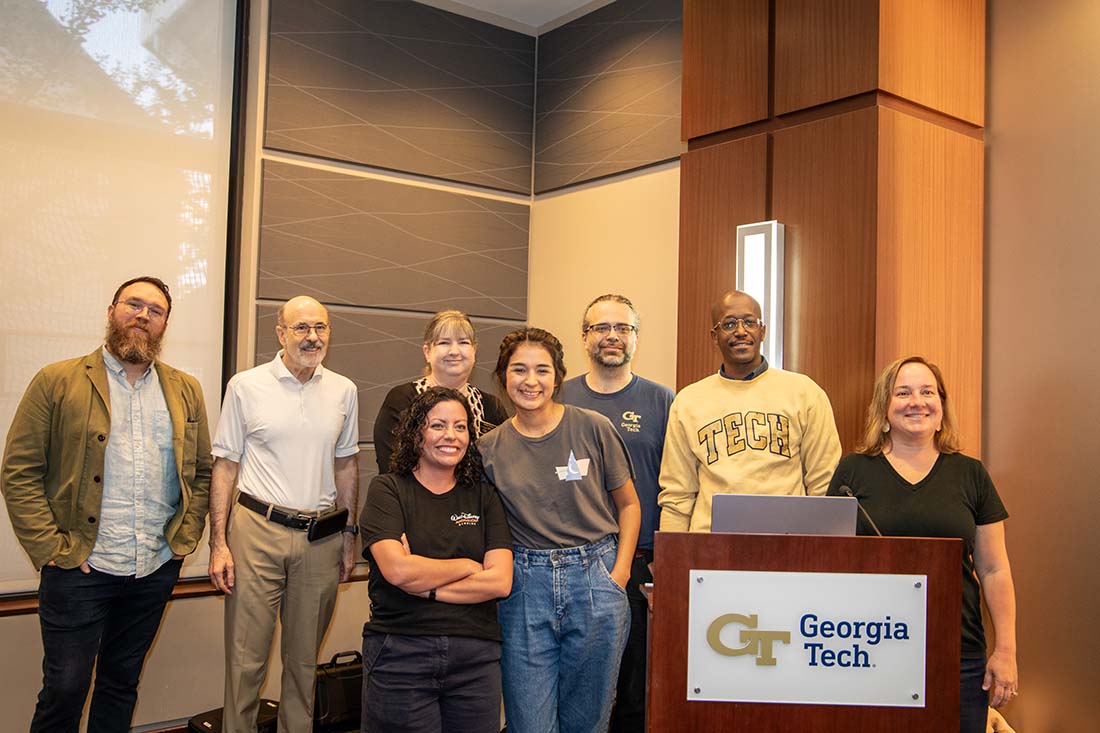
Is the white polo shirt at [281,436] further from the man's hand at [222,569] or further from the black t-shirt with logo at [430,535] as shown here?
→ the black t-shirt with logo at [430,535]

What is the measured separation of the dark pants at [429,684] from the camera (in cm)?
242

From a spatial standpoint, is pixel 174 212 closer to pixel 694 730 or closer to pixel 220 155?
pixel 220 155

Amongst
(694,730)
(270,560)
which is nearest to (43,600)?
(270,560)

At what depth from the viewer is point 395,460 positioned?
8.52 feet

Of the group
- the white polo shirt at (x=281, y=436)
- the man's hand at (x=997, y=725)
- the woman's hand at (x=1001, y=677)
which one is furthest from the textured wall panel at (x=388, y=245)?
the woman's hand at (x=1001, y=677)

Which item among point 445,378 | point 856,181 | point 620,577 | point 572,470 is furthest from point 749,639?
point 856,181

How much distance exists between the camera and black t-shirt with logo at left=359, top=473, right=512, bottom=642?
245 centimetres

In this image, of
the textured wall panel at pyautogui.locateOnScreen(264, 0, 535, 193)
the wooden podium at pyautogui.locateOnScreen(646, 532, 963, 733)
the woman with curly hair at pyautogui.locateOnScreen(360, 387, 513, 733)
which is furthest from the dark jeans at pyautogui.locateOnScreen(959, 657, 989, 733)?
the textured wall panel at pyautogui.locateOnScreen(264, 0, 535, 193)

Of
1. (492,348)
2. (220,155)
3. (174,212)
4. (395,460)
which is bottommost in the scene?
(395,460)

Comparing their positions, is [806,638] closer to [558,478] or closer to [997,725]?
[558,478]

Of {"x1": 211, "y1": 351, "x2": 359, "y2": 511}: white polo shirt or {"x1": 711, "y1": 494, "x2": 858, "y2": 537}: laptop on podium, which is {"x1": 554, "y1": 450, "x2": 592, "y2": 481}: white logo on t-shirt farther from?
{"x1": 211, "y1": 351, "x2": 359, "y2": 511}: white polo shirt

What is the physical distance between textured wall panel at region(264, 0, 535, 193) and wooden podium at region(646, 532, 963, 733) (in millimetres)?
3276

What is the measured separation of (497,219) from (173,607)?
259cm

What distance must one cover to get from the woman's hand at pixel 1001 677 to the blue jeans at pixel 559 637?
100 cm
